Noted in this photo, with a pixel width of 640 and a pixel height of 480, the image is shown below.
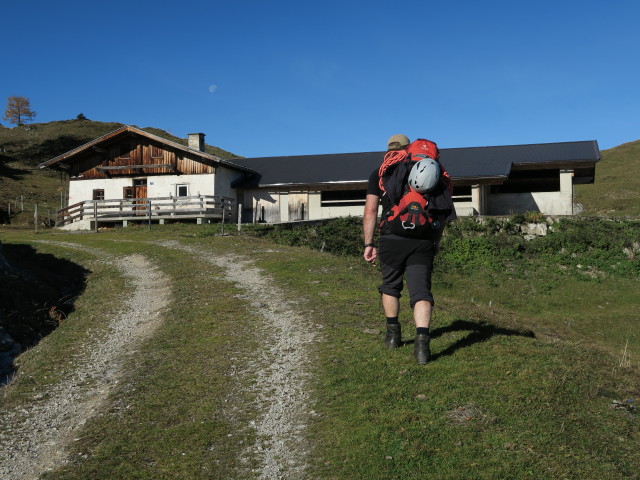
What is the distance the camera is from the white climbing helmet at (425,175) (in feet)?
19.5

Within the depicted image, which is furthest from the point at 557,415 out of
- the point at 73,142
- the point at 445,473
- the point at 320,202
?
the point at 73,142

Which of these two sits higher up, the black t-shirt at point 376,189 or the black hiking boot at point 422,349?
the black t-shirt at point 376,189

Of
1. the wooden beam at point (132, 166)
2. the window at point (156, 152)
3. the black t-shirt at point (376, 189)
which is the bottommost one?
the black t-shirt at point (376, 189)

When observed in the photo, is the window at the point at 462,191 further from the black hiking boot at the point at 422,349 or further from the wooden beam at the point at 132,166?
the black hiking boot at the point at 422,349

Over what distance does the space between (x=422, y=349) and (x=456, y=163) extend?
29.9 metres

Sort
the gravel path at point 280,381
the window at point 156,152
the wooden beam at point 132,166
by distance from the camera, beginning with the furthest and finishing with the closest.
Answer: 1. the window at point 156,152
2. the wooden beam at point 132,166
3. the gravel path at point 280,381

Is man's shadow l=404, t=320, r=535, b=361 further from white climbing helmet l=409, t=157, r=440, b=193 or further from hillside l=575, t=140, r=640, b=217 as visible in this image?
hillside l=575, t=140, r=640, b=217

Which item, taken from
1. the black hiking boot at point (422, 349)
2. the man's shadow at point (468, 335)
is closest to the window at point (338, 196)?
the man's shadow at point (468, 335)

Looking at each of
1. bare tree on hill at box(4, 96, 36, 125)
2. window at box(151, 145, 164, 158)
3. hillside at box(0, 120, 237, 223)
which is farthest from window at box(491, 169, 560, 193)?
bare tree on hill at box(4, 96, 36, 125)

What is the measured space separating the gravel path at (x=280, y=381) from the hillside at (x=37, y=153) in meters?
39.8

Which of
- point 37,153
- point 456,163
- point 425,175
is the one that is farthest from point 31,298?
point 37,153

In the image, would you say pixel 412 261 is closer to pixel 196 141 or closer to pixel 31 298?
pixel 31 298

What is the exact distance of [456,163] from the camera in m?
34.9

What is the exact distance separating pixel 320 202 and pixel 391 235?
2950cm
